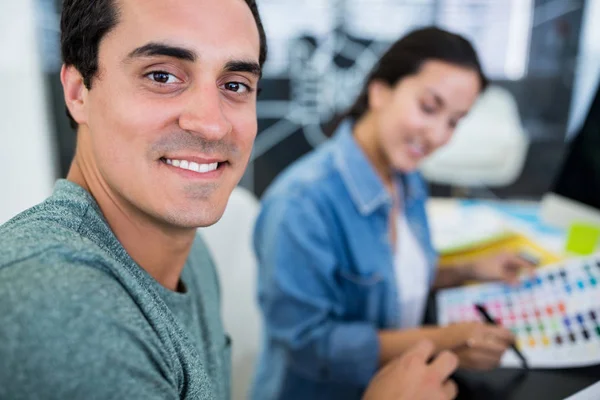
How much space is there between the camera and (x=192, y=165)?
57 cm

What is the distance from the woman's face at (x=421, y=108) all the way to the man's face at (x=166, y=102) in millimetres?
637

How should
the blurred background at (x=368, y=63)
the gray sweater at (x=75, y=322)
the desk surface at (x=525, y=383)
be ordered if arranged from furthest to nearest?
the blurred background at (x=368, y=63), the desk surface at (x=525, y=383), the gray sweater at (x=75, y=322)

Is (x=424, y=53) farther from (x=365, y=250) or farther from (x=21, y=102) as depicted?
(x=21, y=102)

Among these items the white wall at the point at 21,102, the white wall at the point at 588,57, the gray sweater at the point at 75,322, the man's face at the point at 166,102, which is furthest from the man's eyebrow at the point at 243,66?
the white wall at the point at 588,57

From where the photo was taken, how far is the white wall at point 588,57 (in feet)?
10.0

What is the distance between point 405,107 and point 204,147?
696mm

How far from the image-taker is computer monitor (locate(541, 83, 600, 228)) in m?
1.15

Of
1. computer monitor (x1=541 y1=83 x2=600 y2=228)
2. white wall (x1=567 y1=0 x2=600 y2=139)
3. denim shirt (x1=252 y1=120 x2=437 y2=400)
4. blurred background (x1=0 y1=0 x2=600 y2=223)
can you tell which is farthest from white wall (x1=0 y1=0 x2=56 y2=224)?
white wall (x1=567 y1=0 x2=600 y2=139)

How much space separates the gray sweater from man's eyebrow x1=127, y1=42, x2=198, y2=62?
0.19 metres

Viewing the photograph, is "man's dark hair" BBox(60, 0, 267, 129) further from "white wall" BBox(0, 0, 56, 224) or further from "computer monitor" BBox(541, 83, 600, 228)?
"white wall" BBox(0, 0, 56, 224)

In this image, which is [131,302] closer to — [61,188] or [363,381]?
[61,188]

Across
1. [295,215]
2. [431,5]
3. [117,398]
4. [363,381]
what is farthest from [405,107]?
[431,5]

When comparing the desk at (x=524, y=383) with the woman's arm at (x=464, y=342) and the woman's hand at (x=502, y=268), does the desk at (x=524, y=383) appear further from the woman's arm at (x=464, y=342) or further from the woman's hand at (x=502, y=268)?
the woman's hand at (x=502, y=268)

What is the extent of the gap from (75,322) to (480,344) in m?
0.71
